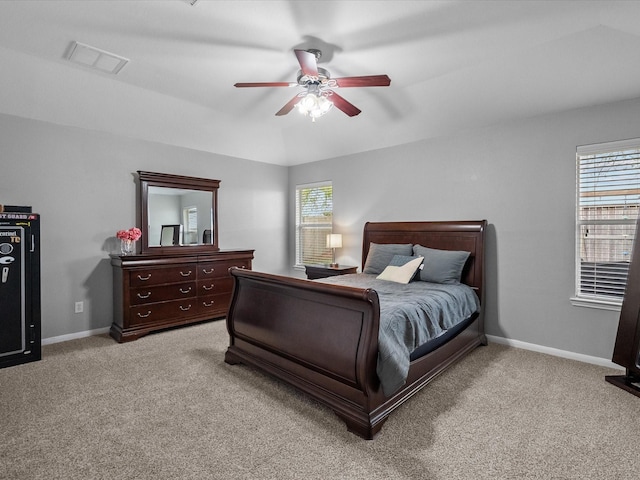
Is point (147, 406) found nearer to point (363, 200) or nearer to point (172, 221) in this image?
point (172, 221)

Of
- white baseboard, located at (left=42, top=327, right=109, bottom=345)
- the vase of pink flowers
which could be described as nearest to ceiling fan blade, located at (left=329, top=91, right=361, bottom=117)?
the vase of pink flowers

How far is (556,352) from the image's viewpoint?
349 centimetres

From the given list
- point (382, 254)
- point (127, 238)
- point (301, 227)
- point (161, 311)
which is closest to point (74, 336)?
point (161, 311)

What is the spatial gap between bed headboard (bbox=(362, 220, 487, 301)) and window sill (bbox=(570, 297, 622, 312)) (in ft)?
2.80

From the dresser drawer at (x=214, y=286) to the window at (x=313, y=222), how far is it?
168cm

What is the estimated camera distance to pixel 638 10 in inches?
90.9

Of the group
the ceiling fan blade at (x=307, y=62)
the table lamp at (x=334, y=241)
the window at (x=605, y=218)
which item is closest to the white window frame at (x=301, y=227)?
the table lamp at (x=334, y=241)

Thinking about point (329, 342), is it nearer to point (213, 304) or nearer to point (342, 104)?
point (342, 104)

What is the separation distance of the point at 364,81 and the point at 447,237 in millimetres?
2274

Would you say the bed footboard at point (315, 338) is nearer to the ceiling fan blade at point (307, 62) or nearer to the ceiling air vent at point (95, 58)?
the ceiling fan blade at point (307, 62)

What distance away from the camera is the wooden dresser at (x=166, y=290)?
3.96 m

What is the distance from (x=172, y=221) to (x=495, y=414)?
4.30 m

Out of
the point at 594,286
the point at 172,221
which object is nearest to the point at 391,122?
the point at 594,286

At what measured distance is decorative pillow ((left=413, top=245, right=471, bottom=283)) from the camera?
3.69 m
